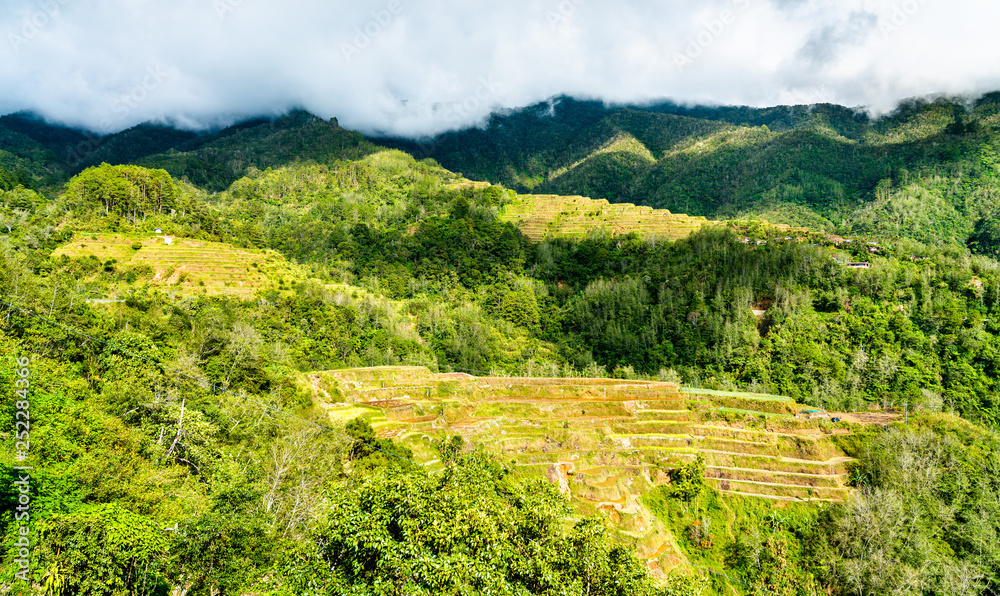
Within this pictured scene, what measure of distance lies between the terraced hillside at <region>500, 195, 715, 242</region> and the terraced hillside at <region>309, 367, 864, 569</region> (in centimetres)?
6512

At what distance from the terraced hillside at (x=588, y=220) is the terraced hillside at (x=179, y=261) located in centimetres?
6686

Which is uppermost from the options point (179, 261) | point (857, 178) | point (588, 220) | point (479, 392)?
point (857, 178)

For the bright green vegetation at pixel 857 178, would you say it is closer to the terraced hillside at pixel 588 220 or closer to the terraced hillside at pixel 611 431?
the terraced hillside at pixel 588 220

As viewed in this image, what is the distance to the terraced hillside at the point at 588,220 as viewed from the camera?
10838cm

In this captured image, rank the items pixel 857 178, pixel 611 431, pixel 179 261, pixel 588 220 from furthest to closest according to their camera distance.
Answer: pixel 857 178, pixel 588 220, pixel 179 261, pixel 611 431

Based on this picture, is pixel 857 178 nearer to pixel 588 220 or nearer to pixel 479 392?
pixel 588 220

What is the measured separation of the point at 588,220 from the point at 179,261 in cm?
8709

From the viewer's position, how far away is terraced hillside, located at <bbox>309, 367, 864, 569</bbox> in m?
34.1

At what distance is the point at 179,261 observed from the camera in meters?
59.9

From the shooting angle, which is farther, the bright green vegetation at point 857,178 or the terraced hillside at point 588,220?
the bright green vegetation at point 857,178

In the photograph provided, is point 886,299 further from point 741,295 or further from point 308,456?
point 308,456

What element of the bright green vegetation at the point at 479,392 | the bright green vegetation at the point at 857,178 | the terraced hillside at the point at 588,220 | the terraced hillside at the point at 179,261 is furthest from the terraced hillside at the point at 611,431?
the bright green vegetation at the point at 857,178

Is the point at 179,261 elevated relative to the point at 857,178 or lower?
lower

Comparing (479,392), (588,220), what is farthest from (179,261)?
(588,220)
